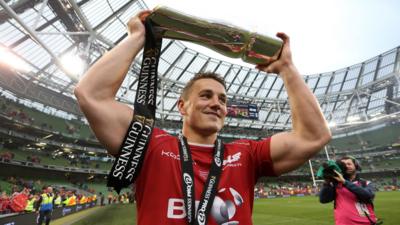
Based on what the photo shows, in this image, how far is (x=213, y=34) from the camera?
175cm

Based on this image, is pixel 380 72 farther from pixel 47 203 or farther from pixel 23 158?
pixel 23 158

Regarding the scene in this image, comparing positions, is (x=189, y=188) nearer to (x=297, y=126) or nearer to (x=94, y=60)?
(x=297, y=126)

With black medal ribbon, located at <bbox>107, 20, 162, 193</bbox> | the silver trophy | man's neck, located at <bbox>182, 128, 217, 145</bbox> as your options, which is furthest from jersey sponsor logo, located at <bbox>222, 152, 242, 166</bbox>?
the silver trophy

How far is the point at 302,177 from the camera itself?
191 feet

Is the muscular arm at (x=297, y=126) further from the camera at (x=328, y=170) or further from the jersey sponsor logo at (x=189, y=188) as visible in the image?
the camera at (x=328, y=170)

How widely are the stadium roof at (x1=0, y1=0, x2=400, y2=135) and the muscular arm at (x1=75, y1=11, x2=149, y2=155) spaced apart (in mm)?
12929

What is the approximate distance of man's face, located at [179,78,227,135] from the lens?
6.49ft

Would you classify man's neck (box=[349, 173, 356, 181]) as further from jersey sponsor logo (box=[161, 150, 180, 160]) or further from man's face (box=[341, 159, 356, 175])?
jersey sponsor logo (box=[161, 150, 180, 160])

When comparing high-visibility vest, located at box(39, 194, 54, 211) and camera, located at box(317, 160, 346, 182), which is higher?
camera, located at box(317, 160, 346, 182)

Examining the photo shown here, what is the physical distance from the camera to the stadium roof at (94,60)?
17.9 metres

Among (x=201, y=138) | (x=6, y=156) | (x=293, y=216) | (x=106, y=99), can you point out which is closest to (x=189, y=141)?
(x=201, y=138)

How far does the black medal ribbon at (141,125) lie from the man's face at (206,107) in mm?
331

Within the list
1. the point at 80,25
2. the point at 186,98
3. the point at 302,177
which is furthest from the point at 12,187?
the point at 302,177

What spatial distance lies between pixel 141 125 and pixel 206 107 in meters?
0.52
